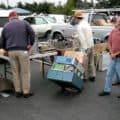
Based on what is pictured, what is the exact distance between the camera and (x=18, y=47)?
8570 millimetres

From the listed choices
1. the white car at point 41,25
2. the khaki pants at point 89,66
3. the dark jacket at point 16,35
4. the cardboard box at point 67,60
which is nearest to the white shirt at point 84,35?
the khaki pants at point 89,66

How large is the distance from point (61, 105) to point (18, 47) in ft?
5.24

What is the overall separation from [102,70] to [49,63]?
1.80 metres

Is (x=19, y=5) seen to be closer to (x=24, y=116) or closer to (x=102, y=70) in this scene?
(x=102, y=70)

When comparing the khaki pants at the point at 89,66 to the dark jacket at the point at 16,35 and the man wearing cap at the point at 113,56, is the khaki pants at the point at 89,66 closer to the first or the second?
the man wearing cap at the point at 113,56

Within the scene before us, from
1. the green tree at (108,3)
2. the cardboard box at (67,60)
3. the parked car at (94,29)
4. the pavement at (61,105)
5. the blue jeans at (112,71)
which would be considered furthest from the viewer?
the green tree at (108,3)

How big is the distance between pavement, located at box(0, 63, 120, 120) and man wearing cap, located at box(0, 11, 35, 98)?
0.34 meters

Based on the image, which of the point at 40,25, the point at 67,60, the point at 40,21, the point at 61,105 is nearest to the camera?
the point at 61,105

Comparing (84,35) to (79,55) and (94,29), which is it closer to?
(79,55)

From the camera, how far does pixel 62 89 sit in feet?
30.6

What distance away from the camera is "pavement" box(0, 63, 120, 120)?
7293mm

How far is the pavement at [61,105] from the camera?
7293 millimetres

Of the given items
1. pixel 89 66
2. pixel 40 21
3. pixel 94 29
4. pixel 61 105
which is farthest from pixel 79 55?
pixel 40 21

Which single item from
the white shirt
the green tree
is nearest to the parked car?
the white shirt
